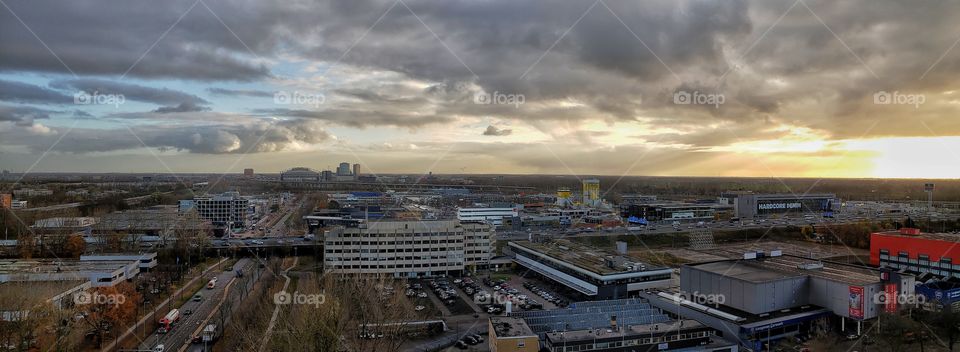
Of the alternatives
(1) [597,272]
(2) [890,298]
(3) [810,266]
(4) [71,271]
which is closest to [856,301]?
(2) [890,298]

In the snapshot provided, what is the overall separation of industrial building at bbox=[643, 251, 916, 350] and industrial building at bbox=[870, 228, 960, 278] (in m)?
6.06

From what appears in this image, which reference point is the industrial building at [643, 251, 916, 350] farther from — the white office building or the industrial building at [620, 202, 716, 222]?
the industrial building at [620, 202, 716, 222]

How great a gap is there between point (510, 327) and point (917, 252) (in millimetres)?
19859

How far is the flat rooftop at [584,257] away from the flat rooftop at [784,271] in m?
2.75

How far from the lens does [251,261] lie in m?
26.6

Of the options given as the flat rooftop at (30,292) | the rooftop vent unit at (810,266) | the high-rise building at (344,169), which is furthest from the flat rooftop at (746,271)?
the high-rise building at (344,169)

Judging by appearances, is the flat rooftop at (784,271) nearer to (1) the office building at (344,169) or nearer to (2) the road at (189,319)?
(2) the road at (189,319)

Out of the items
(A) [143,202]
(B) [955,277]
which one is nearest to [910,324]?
(B) [955,277]

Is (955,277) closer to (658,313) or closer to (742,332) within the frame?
(742,332)

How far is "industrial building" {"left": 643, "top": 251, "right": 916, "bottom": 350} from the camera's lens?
15.1 meters

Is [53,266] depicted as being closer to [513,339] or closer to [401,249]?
[401,249]

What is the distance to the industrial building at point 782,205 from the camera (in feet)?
154

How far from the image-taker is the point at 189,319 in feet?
54.3

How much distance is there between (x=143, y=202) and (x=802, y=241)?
56.6 meters
